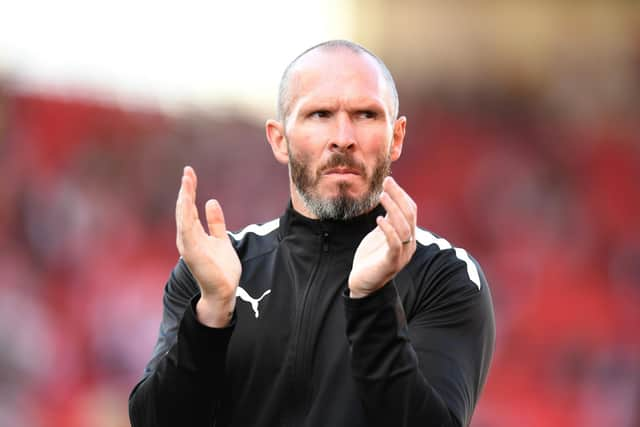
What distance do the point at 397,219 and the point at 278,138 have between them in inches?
22.8

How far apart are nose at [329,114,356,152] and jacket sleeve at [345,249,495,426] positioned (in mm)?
285

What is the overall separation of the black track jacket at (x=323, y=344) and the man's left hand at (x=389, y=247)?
0.03 m

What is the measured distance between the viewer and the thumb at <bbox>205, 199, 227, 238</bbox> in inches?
79.1

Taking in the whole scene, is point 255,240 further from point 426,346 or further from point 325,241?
point 426,346

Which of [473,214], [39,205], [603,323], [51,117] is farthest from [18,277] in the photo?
[603,323]

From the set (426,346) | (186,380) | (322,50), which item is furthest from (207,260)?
(322,50)

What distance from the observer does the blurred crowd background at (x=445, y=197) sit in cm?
668

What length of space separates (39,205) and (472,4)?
4956 mm

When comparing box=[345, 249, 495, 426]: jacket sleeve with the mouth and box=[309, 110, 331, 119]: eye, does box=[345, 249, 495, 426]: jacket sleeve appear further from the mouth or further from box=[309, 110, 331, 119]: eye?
box=[309, 110, 331, 119]: eye

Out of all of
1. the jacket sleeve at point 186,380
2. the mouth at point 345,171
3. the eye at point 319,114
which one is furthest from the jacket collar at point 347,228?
the jacket sleeve at point 186,380

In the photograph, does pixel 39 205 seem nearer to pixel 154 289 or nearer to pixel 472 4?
pixel 154 289

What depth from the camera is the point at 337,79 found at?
2.19 metres

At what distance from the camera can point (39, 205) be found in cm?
686

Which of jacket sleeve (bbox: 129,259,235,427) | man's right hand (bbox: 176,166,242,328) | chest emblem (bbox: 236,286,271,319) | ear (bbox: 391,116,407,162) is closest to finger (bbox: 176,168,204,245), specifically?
man's right hand (bbox: 176,166,242,328)
